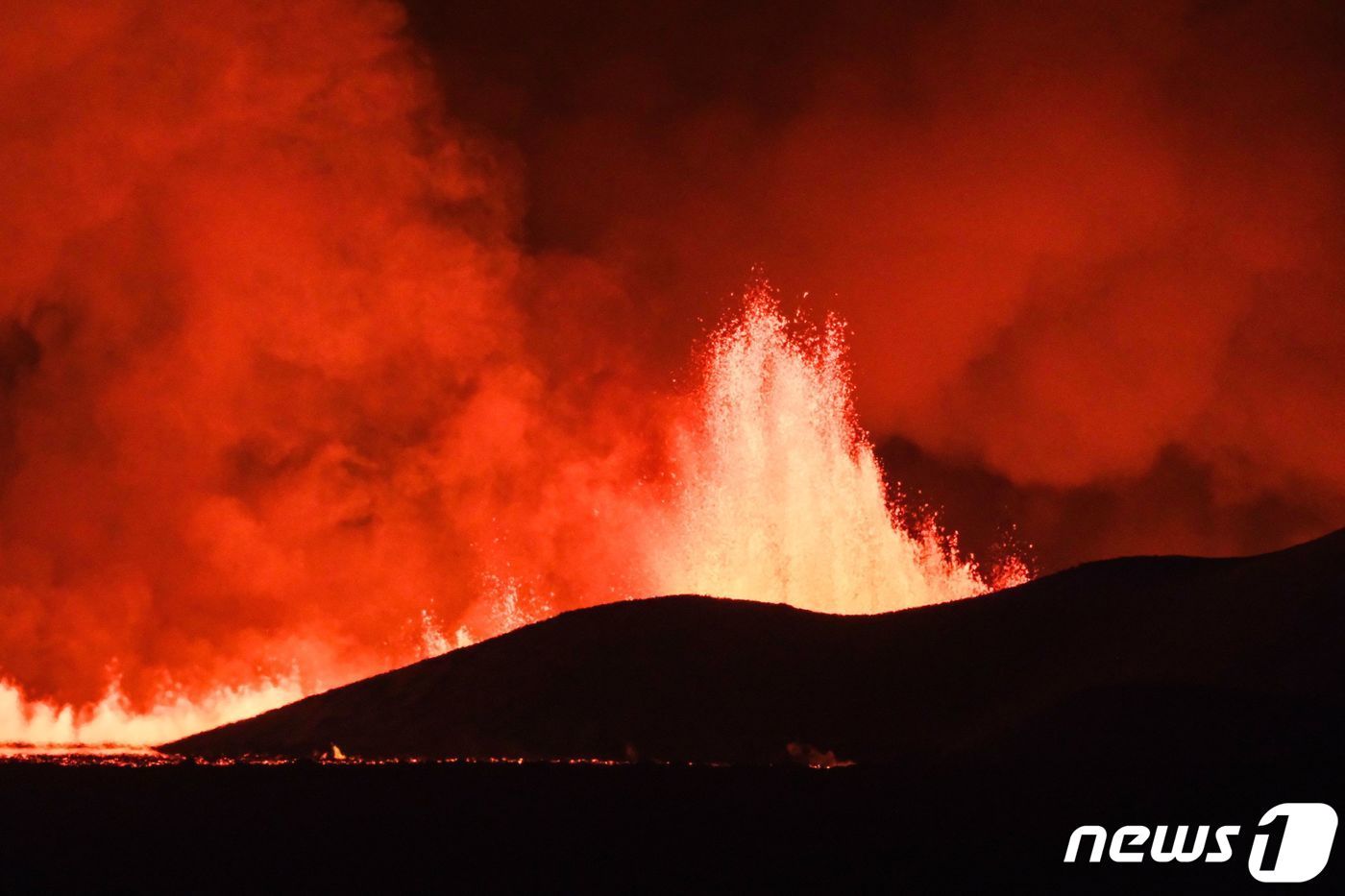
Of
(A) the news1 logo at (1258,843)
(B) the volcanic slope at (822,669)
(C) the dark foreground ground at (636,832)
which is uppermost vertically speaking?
(B) the volcanic slope at (822,669)

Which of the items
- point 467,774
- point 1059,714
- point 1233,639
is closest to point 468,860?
point 467,774

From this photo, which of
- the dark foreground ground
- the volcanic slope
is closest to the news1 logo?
the dark foreground ground

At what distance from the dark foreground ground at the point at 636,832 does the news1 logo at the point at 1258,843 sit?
0.27 metres

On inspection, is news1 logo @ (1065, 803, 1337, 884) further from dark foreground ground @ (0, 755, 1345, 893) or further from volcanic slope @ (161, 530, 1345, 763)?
volcanic slope @ (161, 530, 1345, 763)

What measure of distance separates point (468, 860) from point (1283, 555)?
38.4 m

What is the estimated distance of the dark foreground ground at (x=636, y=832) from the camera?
21.4 meters

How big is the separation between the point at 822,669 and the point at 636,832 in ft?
105

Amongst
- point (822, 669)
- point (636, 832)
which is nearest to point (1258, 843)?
point (636, 832)

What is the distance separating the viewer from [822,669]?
2265 inches

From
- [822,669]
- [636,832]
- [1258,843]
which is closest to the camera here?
[1258,843]

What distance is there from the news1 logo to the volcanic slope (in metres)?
15.3

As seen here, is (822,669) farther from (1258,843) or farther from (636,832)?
(1258,843)

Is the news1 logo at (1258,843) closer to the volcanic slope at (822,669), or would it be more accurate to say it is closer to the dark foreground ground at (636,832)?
the dark foreground ground at (636,832)

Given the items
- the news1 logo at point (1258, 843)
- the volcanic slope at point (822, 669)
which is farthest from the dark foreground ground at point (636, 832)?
the volcanic slope at point (822, 669)
